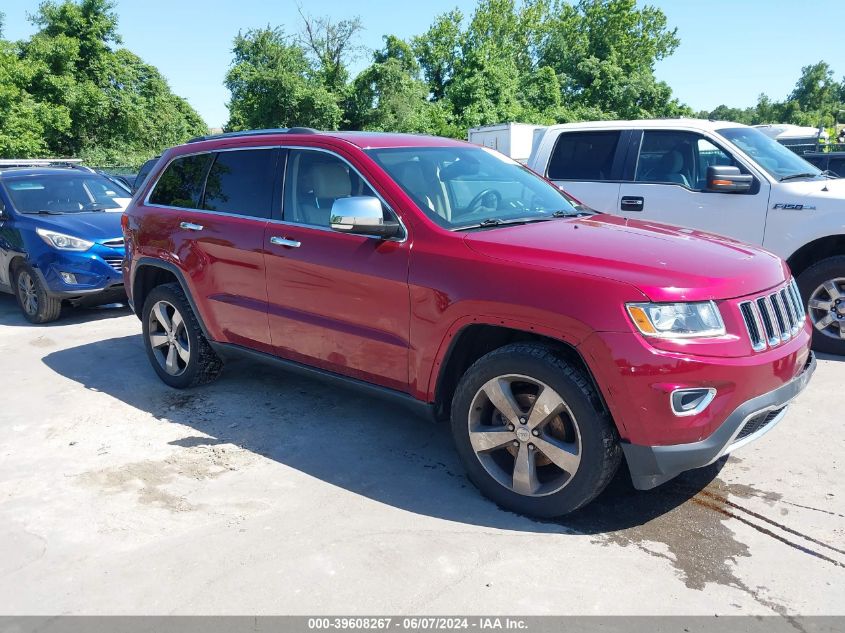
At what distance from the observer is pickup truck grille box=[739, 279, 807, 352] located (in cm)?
313

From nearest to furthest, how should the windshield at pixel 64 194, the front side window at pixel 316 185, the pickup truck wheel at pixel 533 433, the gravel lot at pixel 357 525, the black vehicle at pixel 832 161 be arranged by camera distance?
the gravel lot at pixel 357 525 → the pickup truck wheel at pixel 533 433 → the front side window at pixel 316 185 → the windshield at pixel 64 194 → the black vehicle at pixel 832 161

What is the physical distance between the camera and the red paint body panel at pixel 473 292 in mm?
2959

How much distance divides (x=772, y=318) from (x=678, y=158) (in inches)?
147

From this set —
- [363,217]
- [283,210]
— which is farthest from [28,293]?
[363,217]

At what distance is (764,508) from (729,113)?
4769 inches

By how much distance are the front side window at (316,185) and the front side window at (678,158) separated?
3.63 meters

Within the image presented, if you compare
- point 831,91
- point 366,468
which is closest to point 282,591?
point 366,468

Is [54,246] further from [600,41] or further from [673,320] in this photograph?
[600,41]

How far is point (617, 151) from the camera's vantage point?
6902 millimetres

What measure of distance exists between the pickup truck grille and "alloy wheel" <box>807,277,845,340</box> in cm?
274

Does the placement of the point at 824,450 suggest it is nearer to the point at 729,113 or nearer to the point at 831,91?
the point at 831,91

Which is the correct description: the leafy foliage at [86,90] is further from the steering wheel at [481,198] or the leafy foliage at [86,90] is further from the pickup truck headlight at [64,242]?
the steering wheel at [481,198]

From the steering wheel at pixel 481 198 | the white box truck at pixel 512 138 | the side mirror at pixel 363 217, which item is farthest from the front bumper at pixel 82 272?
the white box truck at pixel 512 138

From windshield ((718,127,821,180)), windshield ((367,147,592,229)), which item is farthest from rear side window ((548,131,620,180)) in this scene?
windshield ((367,147,592,229))
